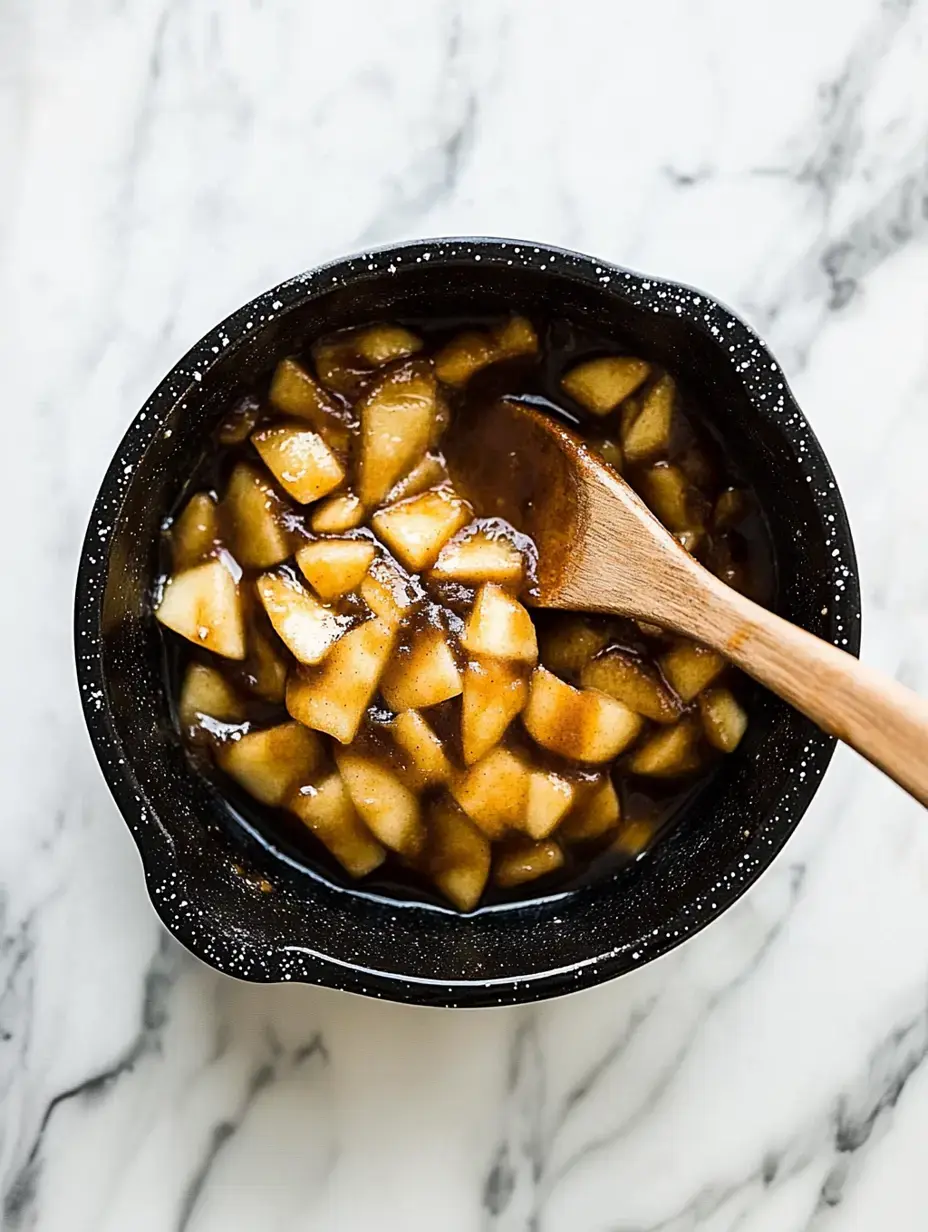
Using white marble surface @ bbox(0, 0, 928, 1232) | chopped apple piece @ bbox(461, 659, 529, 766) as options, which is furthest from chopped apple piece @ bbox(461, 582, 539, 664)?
white marble surface @ bbox(0, 0, 928, 1232)

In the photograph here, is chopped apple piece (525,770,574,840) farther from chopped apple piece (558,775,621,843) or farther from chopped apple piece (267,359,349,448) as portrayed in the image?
chopped apple piece (267,359,349,448)

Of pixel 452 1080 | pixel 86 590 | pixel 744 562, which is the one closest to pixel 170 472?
pixel 86 590

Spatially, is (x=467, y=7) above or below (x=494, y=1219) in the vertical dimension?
above

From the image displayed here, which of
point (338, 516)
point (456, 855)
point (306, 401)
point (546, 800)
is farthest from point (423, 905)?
point (306, 401)

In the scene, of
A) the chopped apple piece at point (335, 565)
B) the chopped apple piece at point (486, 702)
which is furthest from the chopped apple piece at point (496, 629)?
the chopped apple piece at point (335, 565)

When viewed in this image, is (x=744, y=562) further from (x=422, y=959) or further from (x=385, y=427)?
(x=422, y=959)

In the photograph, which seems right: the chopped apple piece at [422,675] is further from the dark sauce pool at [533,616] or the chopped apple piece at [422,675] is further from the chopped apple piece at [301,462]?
the chopped apple piece at [301,462]

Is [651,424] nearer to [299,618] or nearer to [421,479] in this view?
[421,479]
